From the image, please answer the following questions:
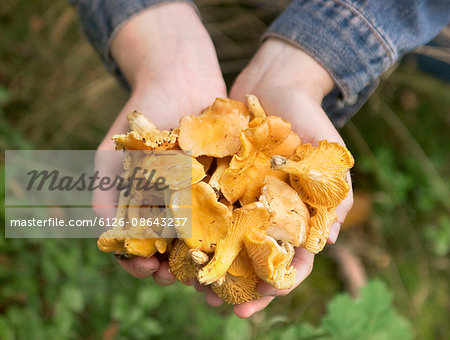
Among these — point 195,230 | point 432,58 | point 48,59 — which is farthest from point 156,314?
point 432,58

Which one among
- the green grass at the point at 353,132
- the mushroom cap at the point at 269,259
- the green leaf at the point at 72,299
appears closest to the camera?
the mushroom cap at the point at 269,259

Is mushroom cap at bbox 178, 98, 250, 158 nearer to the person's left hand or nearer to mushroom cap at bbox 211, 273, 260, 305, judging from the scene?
the person's left hand

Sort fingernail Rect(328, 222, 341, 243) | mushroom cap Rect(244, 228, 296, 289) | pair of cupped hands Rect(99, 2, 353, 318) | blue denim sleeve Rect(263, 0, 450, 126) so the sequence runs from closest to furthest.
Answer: mushroom cap Rect(244, 228, 296, 289) → fingernail Rect(328, 222, 341, 243) → pair of cupped hands Rect(99, 2, 353, 318) → blue denim sleeve Rect(263, 0, 450, 126)

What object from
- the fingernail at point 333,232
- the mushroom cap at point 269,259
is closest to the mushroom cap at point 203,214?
the mushroom cap at point 269,259

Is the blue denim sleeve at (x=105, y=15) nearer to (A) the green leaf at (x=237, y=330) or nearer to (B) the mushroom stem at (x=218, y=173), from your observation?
A: (B) the mushroom stem at (x=218, y=173)

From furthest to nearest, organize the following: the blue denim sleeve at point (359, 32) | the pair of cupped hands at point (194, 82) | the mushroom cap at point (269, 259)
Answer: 1. the blue denim sleeve at point (359, 32)
2. the pair of cupped hands at point (194, 82)
3. the mushroom cap at point (269, 259)

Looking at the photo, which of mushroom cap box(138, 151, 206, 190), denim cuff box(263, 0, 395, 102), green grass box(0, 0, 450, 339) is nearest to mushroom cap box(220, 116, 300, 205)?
mushroom cap box(138, 151, 206, 190)

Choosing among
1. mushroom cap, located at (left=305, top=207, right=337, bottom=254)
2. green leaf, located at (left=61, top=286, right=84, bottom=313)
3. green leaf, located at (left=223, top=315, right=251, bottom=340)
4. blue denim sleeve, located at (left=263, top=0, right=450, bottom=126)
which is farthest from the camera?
green leaf, located at (left=61, top=286, right=84, bottom=313)

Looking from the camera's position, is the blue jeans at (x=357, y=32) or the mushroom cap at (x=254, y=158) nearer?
the mushroom cap at (x=254, y=158)
